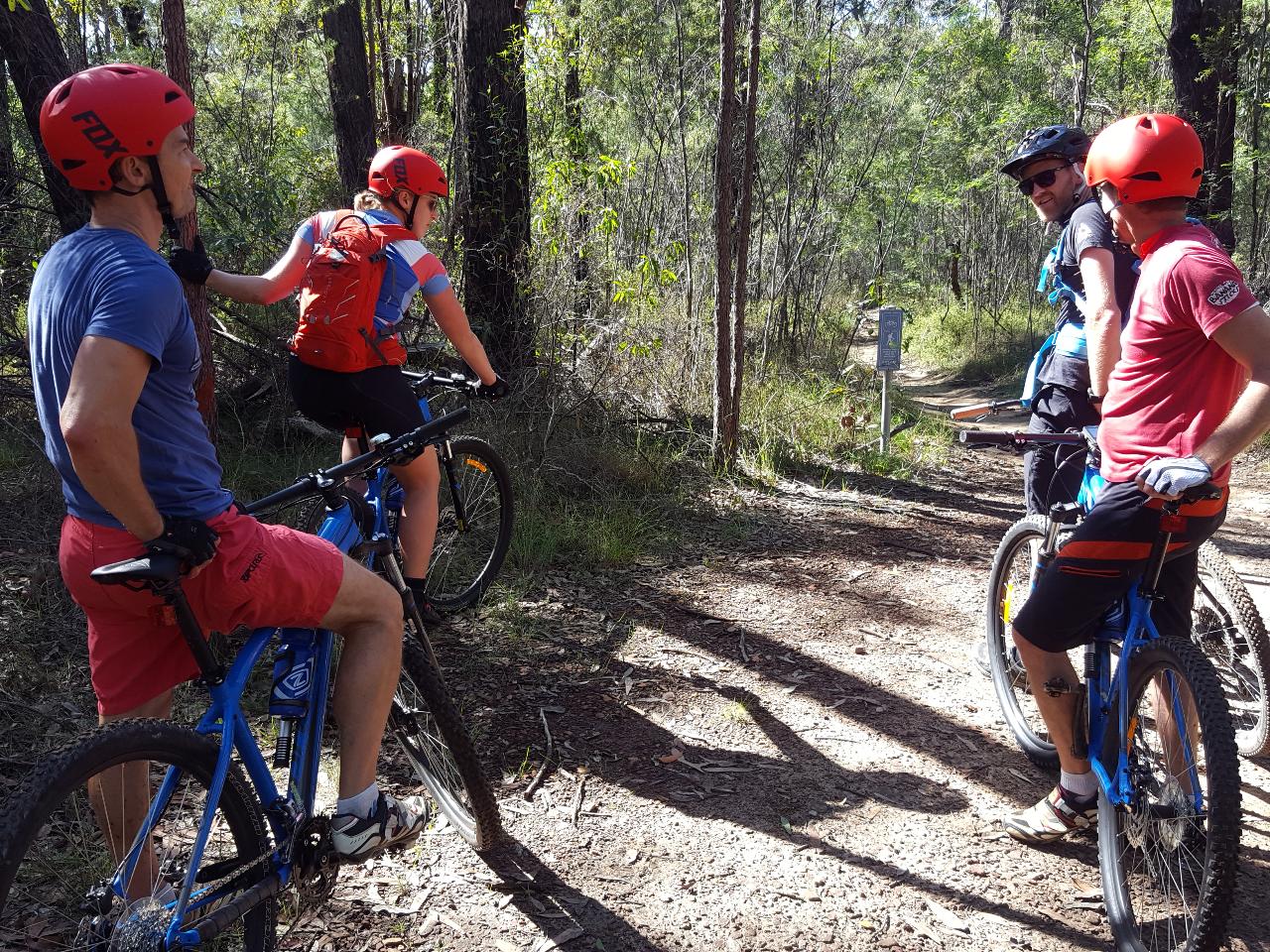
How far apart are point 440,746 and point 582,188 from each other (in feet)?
17.6

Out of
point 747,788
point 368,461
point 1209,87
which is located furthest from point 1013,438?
point 1209,87

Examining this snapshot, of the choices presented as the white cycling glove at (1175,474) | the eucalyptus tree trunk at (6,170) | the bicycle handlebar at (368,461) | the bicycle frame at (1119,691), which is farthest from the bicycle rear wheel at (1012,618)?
the eucalyptus tree trunk at (6,170)

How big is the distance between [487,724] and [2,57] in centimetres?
488

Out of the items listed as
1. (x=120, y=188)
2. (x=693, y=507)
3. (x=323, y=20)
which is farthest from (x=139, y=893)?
(x=323, y=20)

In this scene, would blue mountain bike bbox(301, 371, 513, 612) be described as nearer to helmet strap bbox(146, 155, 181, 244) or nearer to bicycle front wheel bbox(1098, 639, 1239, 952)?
helmet strap bbox(146, 155, 181, 244)

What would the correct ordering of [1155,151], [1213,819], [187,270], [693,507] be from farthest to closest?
[693,507]
[187,270]
[1155,151]
[1213,819]

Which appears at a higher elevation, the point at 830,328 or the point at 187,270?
the point at 187,270

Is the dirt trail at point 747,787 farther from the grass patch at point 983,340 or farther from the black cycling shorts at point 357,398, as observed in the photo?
the grass patch at point 983,340

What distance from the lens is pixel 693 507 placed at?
6695mm

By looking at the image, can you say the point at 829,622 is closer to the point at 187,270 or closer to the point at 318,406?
the point at 318,406

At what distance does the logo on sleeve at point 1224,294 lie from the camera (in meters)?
2.26

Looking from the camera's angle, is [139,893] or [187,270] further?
[187,270]

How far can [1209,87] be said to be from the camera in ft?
32.2

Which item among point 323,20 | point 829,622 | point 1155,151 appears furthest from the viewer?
point 323,20
